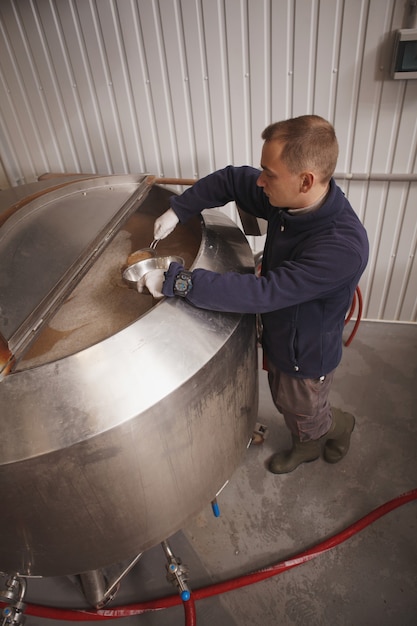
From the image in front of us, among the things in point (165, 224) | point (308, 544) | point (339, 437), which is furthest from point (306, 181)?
point (308, 544)

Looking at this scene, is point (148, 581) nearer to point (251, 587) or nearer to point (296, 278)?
point (251, 587)

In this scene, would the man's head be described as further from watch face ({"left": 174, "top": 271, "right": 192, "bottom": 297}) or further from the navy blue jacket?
watch face ({"left": 174, "top": 271, "right": 192, "bottom": 297})

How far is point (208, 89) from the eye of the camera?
2.08m

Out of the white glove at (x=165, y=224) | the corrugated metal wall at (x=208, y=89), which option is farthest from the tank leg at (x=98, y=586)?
the corrugated metal wall at (x=208, y=89)

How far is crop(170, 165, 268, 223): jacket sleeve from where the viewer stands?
4.94ft

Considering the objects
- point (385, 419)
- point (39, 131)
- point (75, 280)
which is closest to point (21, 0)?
point (39, 131)

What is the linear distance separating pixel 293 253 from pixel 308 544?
1251 mm

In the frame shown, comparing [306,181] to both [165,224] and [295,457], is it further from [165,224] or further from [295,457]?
[295,457]

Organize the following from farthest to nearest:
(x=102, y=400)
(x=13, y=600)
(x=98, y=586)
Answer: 1. (x=98, y=586)
2. (x=13, y=600)
3. (x=102, y=400)

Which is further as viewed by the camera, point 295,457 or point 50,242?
point 295,457

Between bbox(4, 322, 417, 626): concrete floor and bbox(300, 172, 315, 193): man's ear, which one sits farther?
bbox(4, 322, 417, 626): concrete floor

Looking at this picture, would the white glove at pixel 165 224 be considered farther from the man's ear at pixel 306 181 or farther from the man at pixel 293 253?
the man's ear at pixel 306 181

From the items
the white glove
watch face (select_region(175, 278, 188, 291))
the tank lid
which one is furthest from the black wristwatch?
the white glove

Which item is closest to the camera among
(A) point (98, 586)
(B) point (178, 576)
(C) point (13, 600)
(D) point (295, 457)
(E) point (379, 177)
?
(C) point (13, 600)
